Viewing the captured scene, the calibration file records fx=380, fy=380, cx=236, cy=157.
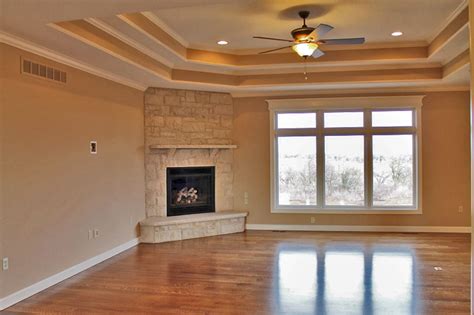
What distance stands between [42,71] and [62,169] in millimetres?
1173

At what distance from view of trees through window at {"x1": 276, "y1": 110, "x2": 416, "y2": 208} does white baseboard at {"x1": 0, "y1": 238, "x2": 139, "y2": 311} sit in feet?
10.7

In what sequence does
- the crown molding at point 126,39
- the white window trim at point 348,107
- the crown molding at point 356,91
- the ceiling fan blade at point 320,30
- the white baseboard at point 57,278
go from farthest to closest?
the white window trim at point 348,107 → the crown molding at point 356,91 → the crown molding at point 126,39 → the ceiling fan blade at point 320,30 → the white baseboard at point 57,278

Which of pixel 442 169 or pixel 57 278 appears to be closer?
pixel 57 278

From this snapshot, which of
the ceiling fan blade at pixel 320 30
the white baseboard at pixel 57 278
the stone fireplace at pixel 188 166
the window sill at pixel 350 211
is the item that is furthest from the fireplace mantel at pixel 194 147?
the ceiling fan blade at pixel 320 30

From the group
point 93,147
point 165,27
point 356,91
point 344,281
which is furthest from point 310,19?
point 93,147

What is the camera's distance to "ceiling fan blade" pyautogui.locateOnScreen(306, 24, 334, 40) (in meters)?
3.93

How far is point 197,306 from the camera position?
374 cm

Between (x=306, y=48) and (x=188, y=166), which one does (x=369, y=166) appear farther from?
(x=306, y=48)

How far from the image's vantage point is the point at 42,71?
426 centimetres

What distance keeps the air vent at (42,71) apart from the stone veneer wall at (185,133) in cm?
215

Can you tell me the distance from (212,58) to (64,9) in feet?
10.4

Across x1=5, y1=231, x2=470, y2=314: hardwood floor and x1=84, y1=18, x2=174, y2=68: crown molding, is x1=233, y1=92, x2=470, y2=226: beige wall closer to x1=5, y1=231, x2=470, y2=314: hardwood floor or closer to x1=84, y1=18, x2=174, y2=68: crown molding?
x1=5, y1=231, x2=470, y2=314: hardwood floor

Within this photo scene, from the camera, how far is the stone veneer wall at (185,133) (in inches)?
265

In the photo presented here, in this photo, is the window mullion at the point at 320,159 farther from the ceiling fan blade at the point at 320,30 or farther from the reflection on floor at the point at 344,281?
the ceiling fan blade at the point at 320,30
